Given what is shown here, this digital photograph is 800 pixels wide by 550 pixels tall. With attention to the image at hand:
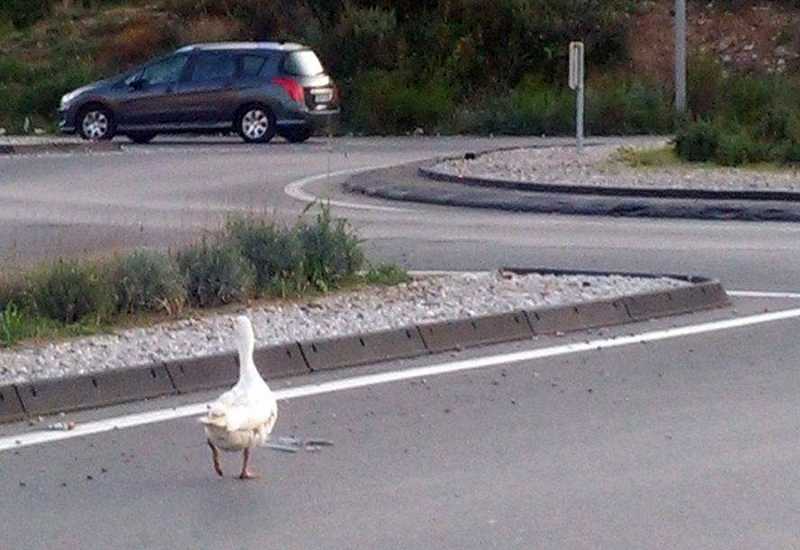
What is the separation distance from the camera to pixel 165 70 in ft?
117

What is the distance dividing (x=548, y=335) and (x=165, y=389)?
121 inches

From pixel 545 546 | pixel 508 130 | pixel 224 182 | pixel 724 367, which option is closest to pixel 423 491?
pixel 545 546

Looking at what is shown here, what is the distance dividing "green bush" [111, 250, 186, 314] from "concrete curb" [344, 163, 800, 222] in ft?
33.4

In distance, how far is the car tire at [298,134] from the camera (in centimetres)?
3466

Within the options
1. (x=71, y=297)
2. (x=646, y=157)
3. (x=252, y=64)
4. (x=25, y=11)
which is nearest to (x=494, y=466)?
(x=71, y=297)

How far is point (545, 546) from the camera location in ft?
25.1

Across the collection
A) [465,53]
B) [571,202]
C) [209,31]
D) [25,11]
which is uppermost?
[25,11]

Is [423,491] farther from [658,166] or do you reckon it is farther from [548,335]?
[658,166]

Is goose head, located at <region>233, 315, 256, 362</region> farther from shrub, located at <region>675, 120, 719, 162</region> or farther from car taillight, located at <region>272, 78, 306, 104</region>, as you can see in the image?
car taillight, located at <region>272, 78, 306, 104</region>

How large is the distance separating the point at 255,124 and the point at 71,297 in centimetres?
2249

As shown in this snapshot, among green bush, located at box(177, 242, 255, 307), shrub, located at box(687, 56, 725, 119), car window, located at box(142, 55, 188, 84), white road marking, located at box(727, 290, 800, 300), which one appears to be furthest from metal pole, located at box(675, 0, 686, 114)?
green bush, located at box(177, 242, 255, 307)

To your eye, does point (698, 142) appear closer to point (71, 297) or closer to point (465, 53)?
point (71, 297)

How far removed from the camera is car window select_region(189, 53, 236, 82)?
116 feet

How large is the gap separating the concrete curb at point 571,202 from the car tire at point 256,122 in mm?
8760
